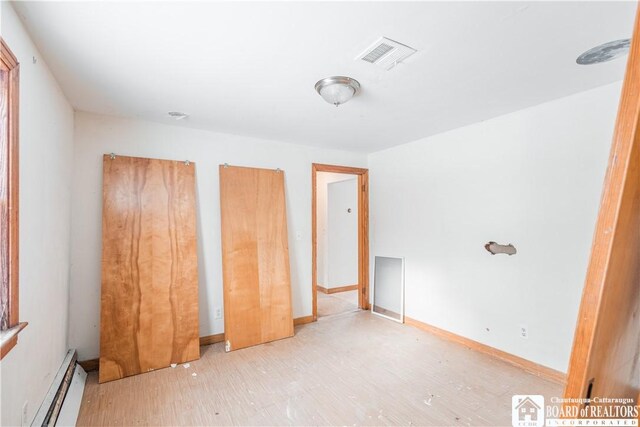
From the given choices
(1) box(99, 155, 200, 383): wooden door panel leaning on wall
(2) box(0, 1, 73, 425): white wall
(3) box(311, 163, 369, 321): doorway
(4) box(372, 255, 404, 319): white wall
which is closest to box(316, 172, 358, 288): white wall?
(3) box(311, 163, 369, 321): doorway

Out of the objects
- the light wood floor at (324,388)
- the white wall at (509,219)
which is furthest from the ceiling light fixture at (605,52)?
the light wood floor at (324,388)

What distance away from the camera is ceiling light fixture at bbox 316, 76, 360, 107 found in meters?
2.15

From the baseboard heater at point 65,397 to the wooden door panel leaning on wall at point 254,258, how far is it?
1209 millimetres

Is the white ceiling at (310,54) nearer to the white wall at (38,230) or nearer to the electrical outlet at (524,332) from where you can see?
the white wall at (38,230)

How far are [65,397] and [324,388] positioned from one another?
72.0 inches

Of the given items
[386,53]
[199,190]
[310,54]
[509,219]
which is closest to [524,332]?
[509,219]

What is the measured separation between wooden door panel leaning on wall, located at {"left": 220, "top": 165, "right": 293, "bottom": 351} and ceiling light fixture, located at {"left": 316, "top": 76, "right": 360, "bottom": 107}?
5.12 ft

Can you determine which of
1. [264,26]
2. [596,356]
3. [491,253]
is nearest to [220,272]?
[264,26]

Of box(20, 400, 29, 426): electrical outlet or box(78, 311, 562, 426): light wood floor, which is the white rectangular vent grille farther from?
box(20, 400, 29, 426): electrical outlet

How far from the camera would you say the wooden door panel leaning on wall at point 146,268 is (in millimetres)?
2740

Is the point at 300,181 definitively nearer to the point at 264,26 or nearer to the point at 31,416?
the point at 264,26

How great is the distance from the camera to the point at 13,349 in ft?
4.92

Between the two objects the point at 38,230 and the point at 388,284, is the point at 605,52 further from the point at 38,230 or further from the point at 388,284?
the point at 38,230

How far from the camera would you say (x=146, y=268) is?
9.47 ft
